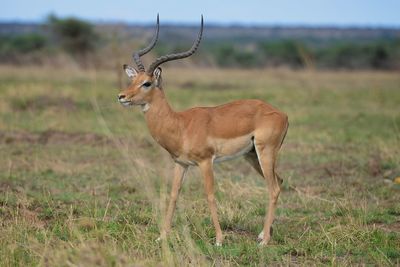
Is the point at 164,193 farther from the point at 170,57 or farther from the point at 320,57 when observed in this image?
the point at 320,57

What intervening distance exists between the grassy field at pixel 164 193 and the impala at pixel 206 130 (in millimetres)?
542

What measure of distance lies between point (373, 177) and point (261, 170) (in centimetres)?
363

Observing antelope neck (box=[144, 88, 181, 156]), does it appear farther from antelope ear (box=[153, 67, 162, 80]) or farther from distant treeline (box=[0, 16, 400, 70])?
distant treeline (box=[0, 16, 400, 70])

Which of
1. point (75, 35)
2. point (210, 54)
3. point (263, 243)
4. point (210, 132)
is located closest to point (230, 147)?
point (210, 132)

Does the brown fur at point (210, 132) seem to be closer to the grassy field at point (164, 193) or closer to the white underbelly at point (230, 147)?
the white underbelly at point (230, 147)

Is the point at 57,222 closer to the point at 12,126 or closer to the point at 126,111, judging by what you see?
the point at 12,126

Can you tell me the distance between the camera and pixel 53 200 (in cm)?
902

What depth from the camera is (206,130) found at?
7.79 metres

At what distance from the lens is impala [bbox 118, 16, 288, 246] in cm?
770

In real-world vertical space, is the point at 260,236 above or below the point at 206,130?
below

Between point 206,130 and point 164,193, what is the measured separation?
2.86ft

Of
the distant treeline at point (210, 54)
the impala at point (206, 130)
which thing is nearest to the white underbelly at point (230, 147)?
the impala at point (206, 130)

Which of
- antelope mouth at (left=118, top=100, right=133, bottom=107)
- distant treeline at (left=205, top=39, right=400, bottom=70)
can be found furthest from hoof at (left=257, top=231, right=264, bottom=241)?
distant treeline at (left=205, top=39, right=400, bottom=70)

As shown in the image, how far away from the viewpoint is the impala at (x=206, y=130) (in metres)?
7.70
